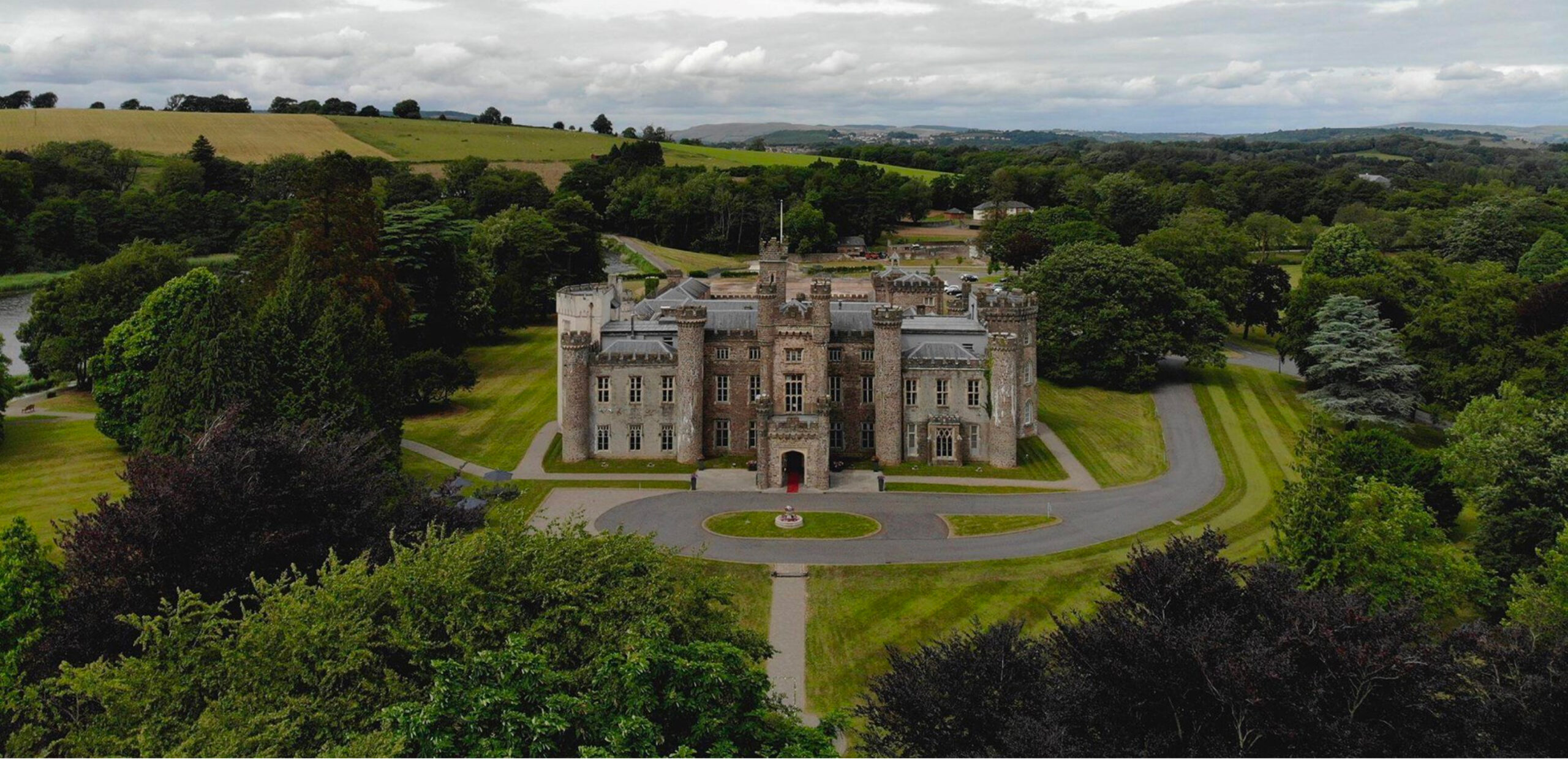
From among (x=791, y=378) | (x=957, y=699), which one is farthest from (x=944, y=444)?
→ (x=957, y=699)

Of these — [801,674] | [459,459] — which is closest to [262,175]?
[459,459]

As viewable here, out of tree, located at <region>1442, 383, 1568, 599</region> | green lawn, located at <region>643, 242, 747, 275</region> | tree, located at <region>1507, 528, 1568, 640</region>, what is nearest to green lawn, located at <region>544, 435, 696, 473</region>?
tree, located at <region>1442, 383, 1568, 599</region>

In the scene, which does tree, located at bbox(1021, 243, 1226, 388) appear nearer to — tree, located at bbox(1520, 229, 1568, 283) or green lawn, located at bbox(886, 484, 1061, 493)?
green lawn, located at bbox(886, 484, 1061, 493)

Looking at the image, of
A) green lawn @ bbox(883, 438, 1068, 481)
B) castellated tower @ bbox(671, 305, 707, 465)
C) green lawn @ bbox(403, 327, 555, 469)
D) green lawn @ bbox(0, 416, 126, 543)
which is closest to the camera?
green lawn @ bbox(0, 416, 126, 543)

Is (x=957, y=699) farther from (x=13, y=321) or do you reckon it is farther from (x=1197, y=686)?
(x=13, y=321)

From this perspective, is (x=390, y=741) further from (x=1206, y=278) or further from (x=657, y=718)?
(x=1206, y=278)

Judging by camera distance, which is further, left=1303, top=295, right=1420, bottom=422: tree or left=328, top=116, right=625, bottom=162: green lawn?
left=328, top=116, right=625, bottom=162: green lawn

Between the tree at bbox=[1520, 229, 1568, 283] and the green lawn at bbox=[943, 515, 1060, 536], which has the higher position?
the tree at bbox=[1520, 229, 1568, 283]
